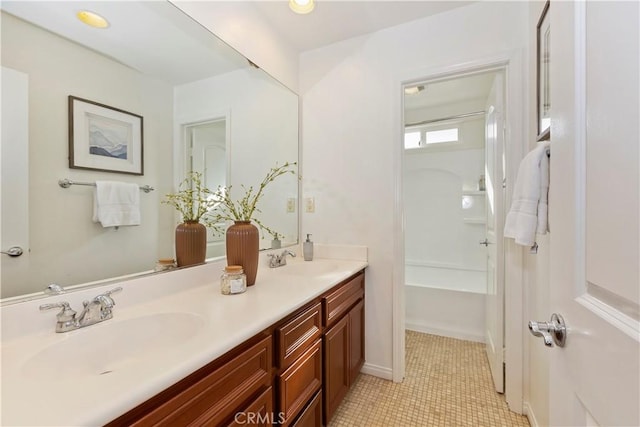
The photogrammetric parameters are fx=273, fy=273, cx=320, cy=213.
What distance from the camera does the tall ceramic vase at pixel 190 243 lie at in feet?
4.22

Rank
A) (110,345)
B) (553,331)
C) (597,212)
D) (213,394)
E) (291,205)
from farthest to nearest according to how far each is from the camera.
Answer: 1. (291,205)
2. (110,345)
3. (213,394)
4. (553,331)
5. (597,212)

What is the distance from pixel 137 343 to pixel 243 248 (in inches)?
21.0

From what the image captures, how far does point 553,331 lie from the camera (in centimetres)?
61

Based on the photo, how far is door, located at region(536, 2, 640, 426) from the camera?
0.38 metres

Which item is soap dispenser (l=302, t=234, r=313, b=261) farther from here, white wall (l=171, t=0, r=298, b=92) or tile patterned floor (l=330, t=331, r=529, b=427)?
white wall (l=171, t=0, r=298, b=92)

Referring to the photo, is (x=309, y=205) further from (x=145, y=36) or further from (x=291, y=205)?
(x=145, y=36)

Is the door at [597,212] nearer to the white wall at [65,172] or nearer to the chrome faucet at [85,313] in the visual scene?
the chrome faucet at [85,313]

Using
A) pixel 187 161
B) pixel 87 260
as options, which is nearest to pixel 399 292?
pixel 187 161

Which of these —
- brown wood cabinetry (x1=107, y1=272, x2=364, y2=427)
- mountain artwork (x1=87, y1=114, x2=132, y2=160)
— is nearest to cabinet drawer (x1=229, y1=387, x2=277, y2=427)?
brown wood cabinetry (x1=107, y1=272, x2=364, y2=427)

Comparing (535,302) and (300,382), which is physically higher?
(535,302)

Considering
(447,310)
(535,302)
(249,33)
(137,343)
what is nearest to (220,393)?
(137,343)

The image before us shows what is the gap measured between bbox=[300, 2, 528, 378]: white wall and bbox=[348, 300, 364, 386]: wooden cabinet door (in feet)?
0.33

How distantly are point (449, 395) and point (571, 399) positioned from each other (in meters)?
1.44

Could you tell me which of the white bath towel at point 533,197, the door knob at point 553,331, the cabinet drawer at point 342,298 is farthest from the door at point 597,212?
the cabinet drawer at point 342,298
